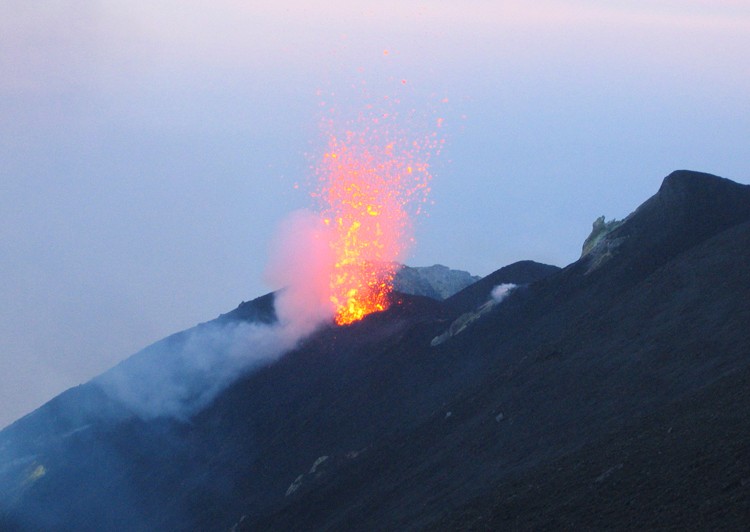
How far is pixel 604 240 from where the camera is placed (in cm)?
8894

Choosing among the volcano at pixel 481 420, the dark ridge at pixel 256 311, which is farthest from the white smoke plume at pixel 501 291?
the dark ridge at pixel 256 311

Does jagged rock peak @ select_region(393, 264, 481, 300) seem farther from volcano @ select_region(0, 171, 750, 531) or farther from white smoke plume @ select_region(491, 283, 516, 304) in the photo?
white smoke plume @ select_region(491, 283, 516, 304)

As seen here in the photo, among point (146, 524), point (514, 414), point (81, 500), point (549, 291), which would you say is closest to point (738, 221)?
point (549, 291)

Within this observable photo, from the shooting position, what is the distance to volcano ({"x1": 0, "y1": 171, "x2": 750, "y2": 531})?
46750 mm

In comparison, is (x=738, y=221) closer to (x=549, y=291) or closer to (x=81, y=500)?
(x=549, y=291)

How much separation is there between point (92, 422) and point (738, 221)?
63034 millimetres

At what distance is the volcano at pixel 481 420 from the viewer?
4675 centimetres

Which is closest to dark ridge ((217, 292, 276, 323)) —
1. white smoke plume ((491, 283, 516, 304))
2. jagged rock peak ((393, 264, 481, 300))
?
jagged rock peak ((393, 264, 481, 300))

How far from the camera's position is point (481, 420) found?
66.6m

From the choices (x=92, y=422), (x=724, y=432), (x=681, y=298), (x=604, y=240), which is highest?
(x=92, y=422)

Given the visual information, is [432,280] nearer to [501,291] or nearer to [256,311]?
[256,311]

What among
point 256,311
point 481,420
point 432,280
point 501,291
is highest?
point 256,311

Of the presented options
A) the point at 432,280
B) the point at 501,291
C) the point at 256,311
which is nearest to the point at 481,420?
the point at 501,291

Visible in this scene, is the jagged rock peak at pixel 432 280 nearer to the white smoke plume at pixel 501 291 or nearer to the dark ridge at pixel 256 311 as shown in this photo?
the dark ridge at pixel 256 311
